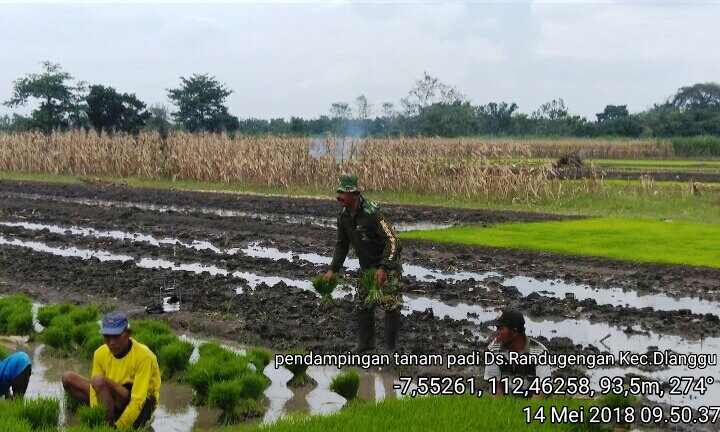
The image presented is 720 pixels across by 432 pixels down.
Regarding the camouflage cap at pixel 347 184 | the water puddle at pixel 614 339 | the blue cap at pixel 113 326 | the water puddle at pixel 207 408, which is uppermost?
the camouflage cap at pixel 347 184

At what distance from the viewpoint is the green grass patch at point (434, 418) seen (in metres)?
5.73

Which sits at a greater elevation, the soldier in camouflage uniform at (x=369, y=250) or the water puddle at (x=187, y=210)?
the soldier in camouflage uniform at (x=369, y=250)

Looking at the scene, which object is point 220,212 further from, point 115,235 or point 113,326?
point 113,326

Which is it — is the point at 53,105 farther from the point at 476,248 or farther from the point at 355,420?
the point at 355,420

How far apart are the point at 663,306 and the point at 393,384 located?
4.40m

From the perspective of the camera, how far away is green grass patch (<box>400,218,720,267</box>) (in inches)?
539

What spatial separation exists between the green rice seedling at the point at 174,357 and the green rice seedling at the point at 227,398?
104cm

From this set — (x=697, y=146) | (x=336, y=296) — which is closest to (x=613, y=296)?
(x=336, y=296)

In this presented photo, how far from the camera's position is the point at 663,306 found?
10.3 m

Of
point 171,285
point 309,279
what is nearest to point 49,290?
point 171,285

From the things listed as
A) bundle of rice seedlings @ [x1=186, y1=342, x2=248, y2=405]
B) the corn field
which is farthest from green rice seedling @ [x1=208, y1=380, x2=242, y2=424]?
the corn field

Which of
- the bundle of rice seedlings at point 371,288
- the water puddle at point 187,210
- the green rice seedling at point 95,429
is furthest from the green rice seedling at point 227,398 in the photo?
the water puddle at point 187,210

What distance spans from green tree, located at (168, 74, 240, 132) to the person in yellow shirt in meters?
43.8

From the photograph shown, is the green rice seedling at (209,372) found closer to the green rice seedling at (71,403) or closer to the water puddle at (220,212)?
the green rice seedling at (71,403)
